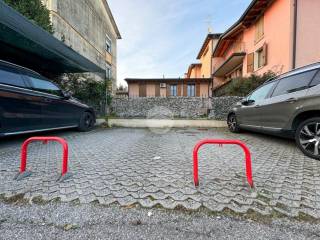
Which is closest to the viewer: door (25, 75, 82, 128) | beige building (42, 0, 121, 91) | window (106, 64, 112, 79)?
door (25, 75, 82, 128)

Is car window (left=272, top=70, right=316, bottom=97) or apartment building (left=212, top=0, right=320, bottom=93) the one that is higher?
apartment building (left=212, top=0, right=320, bottom=93)

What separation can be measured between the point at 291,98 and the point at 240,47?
1434 centimetres

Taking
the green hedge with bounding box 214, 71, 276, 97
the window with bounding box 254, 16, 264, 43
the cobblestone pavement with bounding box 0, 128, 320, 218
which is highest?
the window with bounding box 254, 16, 264, 43

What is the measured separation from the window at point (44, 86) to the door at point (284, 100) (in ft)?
19.6

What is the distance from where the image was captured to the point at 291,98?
4.07 m

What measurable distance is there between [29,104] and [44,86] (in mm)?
873

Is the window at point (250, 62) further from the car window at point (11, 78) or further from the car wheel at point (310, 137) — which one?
the car window at point (11, 78)

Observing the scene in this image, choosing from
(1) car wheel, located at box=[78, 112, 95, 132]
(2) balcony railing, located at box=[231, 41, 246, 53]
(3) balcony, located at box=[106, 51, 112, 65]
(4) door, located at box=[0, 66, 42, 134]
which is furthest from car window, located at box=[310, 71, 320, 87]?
(3) balcony, located at box=[106, 51, 112, 65]

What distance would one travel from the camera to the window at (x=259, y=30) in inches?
510

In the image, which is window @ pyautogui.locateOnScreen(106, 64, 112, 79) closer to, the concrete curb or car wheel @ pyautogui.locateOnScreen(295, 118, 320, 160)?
the concrete curb

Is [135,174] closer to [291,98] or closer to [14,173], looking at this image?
[14,173]

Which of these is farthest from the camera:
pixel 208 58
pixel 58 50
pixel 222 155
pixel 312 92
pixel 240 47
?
pixel 208 58

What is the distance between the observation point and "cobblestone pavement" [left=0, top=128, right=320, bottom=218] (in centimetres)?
213

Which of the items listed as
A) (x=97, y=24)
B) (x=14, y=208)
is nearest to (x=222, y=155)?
(x=14, y=208)
